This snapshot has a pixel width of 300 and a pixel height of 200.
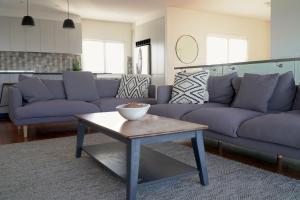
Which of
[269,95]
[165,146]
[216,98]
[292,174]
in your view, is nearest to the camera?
[292,174]

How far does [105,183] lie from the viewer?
206 cm

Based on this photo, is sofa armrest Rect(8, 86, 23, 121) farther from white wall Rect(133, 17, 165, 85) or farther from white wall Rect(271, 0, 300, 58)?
white wall Rect(271, 0, 300, 58)

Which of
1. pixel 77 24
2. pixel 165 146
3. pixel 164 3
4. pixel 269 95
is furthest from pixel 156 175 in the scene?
pixel 77 24

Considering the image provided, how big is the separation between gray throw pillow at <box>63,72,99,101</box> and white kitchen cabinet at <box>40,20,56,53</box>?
10.6 feet

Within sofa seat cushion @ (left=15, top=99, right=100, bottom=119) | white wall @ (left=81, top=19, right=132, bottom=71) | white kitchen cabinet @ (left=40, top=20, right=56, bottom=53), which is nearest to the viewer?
sofa seat cushion @ (left=15, top=99, right=100, bottom=119)

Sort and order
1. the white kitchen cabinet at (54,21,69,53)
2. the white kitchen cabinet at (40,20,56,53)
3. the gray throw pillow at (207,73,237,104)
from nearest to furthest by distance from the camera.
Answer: the gray throw pillow at (207,73,237,104)
the white kitchen cabinet at (40,20,56,53)
the white kitchen cabinet at (54,21,69,53)

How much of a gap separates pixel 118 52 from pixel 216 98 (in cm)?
561

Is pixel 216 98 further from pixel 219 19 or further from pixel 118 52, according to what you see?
pixel 118 52

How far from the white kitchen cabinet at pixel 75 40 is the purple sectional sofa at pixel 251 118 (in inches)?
183

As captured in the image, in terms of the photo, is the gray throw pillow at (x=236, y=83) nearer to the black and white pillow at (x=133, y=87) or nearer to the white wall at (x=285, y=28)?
the black and white pillow at (x=133, y=87)

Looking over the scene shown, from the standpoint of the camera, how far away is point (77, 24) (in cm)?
759

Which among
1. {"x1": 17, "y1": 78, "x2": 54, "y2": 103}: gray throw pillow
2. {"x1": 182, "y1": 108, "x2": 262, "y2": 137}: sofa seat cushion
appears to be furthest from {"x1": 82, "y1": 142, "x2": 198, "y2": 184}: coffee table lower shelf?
{"x1": 17, "y1": 78, "x2": 54, "y2": 103}: gray throw pillow

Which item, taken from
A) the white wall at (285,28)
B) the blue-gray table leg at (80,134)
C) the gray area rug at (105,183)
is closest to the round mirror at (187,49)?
the white wall at (285,28)

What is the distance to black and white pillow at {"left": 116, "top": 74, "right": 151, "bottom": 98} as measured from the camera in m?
4.62
